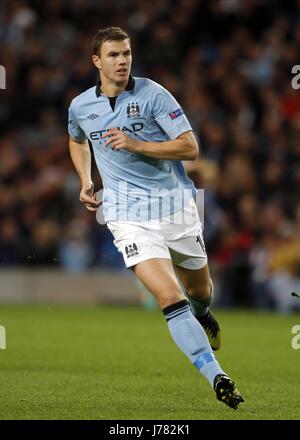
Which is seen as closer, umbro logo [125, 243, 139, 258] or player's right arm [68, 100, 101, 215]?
umbro logo [125, 243, 139, 258]

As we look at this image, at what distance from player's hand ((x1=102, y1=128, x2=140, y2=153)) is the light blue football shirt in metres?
0.33

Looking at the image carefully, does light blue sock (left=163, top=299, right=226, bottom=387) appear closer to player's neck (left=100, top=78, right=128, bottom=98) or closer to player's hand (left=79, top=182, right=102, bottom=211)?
player's hand (left=79, top=182, right=102, bottom=211)

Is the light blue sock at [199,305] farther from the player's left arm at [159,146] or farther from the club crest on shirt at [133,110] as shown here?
the club crest on shirt at [133,110]

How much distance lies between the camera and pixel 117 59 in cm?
707

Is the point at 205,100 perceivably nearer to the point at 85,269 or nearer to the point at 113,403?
the point at 85,269

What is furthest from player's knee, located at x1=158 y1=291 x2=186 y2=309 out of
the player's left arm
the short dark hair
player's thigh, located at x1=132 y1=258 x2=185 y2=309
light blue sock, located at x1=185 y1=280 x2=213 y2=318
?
the short dark hair

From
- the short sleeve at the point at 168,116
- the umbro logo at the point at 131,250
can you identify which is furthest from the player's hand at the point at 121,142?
the umbro logo at the point at 131,250

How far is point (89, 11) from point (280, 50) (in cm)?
418

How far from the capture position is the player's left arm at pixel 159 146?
6766 mm

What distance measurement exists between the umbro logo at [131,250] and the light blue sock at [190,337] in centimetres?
47

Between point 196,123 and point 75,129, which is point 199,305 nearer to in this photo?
point 75,129

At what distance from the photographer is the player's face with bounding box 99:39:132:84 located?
278 inches

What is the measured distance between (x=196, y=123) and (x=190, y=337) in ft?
34.5
